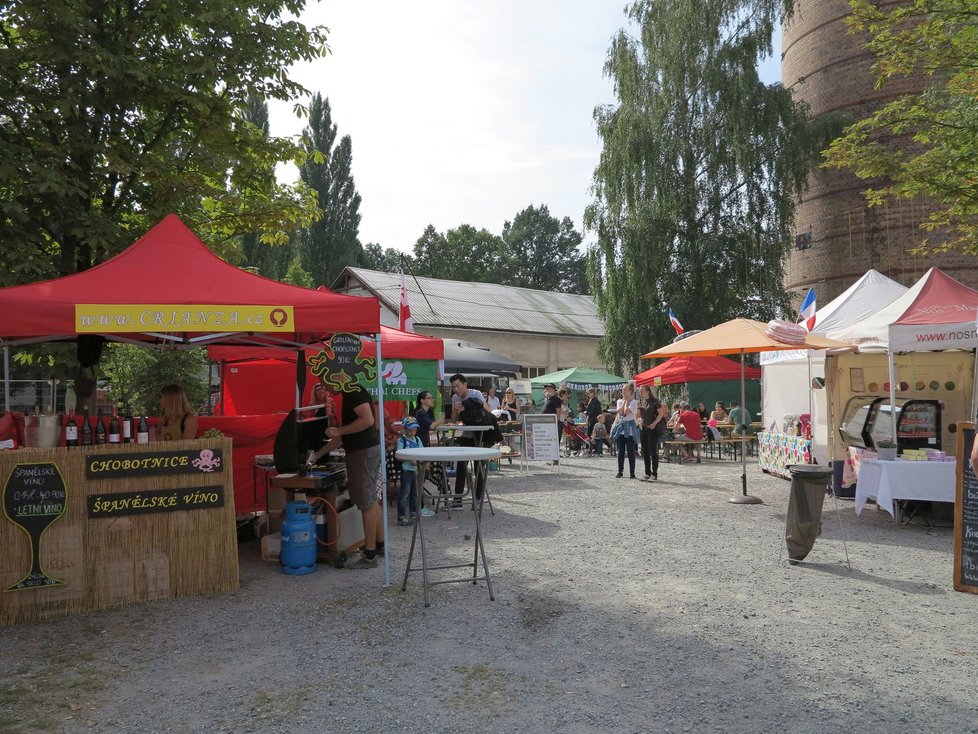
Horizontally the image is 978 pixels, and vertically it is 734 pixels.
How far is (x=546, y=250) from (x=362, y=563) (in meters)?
76.6

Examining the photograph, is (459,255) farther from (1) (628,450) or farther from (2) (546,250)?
(1) (628,450)

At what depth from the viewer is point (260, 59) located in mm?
9094

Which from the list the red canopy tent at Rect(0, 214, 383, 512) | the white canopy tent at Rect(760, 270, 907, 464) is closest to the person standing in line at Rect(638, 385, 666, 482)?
the white canopy tent at Rect(760, 270, 907, 464)

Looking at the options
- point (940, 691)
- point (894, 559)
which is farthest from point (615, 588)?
point (894, 559)

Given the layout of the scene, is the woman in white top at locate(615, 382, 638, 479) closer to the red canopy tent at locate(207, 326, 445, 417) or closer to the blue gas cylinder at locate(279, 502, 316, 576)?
the red canopy tent at locate(207, 326, 445, 417)

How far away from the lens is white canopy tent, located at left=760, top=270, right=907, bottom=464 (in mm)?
11945

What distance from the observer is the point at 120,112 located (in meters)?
8.59

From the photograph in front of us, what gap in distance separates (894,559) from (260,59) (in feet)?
29.3

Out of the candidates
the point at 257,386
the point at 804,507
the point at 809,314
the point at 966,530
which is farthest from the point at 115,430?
the point at 809,314

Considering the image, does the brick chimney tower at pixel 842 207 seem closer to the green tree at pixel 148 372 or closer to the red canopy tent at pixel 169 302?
the green tree at pixel 148 372

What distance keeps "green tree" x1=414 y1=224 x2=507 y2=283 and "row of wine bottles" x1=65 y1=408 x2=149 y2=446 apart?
64931 mm

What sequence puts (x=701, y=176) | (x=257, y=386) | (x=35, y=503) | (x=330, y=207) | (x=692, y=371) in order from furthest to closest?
(x=330, y=207)
(x=701, y=176)
(x=692, y=371)
(x=257, y=386)
(x=35, y=503)

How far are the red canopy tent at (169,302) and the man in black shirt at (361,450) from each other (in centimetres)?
77

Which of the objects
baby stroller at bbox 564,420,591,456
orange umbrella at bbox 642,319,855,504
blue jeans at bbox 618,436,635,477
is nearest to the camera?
orange umbrella at bbox 642,319,855,504
